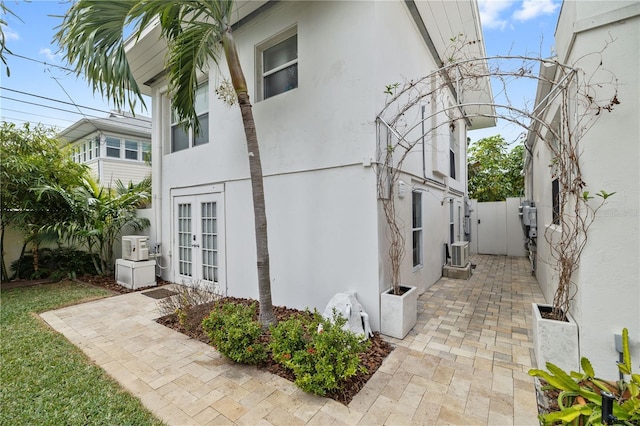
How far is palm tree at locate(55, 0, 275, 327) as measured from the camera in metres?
3.64

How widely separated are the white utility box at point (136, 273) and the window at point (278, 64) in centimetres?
493

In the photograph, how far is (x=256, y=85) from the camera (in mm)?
5379

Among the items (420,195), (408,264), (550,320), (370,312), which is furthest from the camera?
(420,195)

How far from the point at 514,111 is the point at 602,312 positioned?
2.21 meters

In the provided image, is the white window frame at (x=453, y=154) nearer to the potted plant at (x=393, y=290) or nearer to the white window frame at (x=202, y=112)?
the potted plant at (x=393, y=290)

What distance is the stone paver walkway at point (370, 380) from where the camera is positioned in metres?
2.40

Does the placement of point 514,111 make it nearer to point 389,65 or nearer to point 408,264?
point 389,65

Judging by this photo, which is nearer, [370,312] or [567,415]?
[567,415]

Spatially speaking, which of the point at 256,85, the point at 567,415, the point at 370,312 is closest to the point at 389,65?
the point at 256,85

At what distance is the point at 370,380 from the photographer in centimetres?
288

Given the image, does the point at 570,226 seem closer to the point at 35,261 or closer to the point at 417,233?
the point at 417,233

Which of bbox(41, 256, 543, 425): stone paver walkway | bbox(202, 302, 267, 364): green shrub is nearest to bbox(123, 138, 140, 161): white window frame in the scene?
bbox(41, 256, 543, 425): stone paver walkway

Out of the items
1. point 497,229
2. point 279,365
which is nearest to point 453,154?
point 497,229

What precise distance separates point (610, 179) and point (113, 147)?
1766cm
